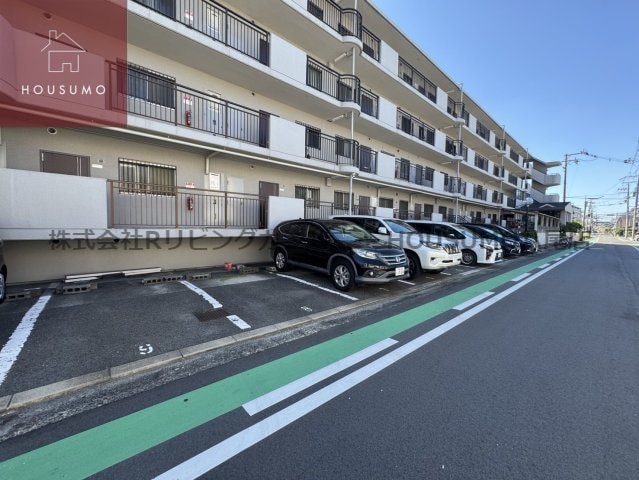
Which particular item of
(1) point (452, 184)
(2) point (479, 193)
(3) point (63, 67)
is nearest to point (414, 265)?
(3) point (63, 67)

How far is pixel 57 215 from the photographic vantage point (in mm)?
5691

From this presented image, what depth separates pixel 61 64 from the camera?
604 cm

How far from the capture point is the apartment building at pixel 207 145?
6234 millimetres

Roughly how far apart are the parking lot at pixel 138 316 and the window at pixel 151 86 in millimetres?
4874

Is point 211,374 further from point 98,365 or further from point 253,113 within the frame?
point 253,113

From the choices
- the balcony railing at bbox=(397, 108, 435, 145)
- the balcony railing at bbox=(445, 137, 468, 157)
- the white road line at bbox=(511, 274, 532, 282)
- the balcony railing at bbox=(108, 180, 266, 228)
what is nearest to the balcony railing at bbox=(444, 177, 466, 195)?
the balcony railing at bbox=(445, 137, 468, 157)

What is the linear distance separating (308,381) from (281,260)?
553 centimetres

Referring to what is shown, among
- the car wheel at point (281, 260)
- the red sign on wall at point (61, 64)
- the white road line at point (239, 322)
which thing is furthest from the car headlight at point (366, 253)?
the red sign on wall at point (61, 64)

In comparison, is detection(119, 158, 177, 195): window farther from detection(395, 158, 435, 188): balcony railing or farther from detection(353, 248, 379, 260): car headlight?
detection(395, 158, 435, 188): balcony railing

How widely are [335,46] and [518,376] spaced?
12.3 metres

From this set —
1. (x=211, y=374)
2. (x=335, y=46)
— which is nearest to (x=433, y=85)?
(x=335, y=46)

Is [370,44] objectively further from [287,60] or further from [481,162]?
[481,162]

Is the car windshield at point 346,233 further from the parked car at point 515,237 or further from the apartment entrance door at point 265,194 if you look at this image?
the parked car at point 515,237

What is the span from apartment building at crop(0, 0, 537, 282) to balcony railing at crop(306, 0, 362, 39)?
0.07 m
